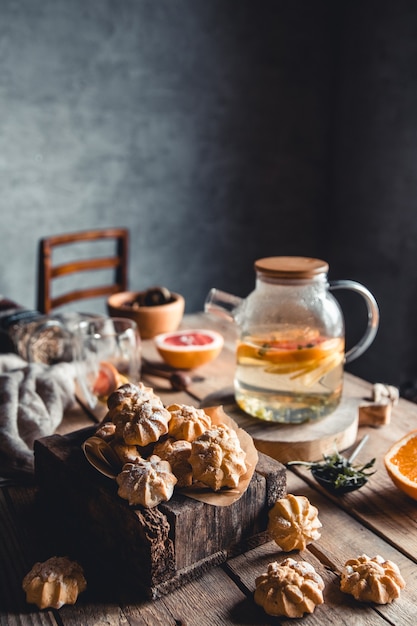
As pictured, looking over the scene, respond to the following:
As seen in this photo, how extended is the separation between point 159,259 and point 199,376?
5.72ft

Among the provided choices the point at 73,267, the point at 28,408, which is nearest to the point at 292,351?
the point at 28,408

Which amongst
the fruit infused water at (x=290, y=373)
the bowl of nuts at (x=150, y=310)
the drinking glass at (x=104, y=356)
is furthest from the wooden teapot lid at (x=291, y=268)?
the bowl of nuts at (x=150, y=310)

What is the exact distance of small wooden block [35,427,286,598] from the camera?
76 cm

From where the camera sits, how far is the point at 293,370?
111cm

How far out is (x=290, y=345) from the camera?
112 cm

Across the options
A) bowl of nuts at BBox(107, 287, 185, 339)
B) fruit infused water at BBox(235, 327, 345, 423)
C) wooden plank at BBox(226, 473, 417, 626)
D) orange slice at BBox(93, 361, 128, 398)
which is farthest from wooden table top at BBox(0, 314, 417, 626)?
bowl of nuts at BBox(107, 287, 185, 339)

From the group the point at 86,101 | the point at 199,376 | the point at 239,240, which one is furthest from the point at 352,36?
the point at 199,376

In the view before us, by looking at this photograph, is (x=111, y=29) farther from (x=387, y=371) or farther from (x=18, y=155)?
(x=387, y=371)

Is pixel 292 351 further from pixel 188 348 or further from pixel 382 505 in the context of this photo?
pixel 188 348

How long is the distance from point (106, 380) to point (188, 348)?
0.25m

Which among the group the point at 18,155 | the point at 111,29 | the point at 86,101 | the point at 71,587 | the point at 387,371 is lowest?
the point at 387,371

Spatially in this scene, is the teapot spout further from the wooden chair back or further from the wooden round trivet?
the wooden chair back

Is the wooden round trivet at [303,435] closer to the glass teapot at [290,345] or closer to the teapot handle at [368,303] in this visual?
the glass teapot at [290,345]

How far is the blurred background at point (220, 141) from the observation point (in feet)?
8.86
